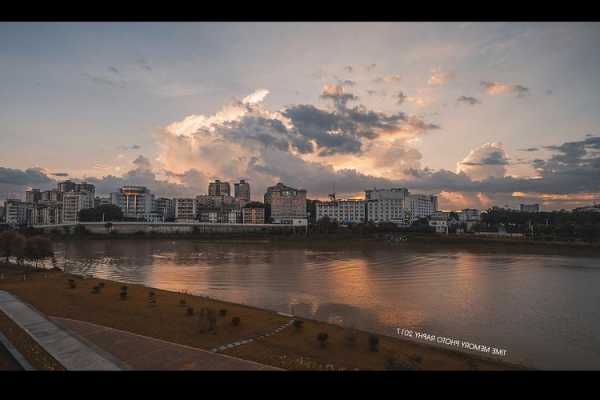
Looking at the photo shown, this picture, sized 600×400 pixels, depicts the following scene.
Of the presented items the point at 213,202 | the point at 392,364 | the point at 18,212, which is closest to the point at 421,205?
the point at 213,202

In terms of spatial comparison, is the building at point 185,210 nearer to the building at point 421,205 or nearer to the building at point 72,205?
the building at point 72,205

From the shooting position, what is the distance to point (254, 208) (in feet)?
282

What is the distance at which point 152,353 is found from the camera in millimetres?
7105

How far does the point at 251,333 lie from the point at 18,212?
353 ft

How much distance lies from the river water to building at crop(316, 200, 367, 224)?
55.2 meters

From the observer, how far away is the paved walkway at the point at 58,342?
243 inches

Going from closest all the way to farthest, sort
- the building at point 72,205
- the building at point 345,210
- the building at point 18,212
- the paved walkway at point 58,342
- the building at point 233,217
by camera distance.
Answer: the paved walkway at point 58,342, the building at point 72,205, the building at point 345,210, the building at point 233,217, the building at point 18,212

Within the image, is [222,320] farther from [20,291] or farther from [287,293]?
[20,291]

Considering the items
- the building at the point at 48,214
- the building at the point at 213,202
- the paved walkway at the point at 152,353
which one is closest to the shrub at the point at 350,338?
the paved walkway at the point at 152,353

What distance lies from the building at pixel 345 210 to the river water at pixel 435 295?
55.2 m

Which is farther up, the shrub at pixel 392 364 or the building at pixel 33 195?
the building at pixel 33 195

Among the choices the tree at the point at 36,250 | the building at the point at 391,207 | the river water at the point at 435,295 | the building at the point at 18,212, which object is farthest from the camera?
the building at the point at 18,212
